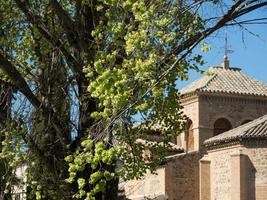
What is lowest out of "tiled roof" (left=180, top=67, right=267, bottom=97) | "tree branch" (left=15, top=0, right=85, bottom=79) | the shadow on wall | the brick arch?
the shadow on wall

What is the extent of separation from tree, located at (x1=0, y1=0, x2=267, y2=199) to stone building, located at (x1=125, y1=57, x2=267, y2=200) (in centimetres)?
1656

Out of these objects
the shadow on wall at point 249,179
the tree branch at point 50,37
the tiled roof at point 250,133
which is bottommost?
the shadow on wall at point 249,179

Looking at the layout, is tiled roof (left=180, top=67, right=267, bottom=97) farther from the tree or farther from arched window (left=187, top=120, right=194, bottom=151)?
the tree

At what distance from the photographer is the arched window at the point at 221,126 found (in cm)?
4066

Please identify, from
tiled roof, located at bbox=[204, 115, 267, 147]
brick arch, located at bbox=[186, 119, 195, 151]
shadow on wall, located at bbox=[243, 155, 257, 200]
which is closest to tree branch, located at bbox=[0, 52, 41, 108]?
tiled roof, located at bbox=[204, 115, 267, 147]

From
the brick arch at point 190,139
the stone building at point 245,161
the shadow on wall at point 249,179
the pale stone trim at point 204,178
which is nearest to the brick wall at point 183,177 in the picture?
the pale stone trim at point 204,178

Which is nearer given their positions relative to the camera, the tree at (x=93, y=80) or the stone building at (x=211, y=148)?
the tree at (x=93, y=80)

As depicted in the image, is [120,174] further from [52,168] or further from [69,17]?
[69,17]

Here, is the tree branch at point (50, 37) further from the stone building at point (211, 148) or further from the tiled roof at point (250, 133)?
the tiled roof at point (250, 133)

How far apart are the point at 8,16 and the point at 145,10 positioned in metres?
5.13

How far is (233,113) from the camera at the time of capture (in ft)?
134

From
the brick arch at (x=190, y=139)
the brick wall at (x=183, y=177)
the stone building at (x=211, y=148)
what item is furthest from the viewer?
the brick arch at (x=190, y=139)

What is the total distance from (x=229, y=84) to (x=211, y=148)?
847cm

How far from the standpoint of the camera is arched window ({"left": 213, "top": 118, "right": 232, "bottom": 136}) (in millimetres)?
→ 40656
